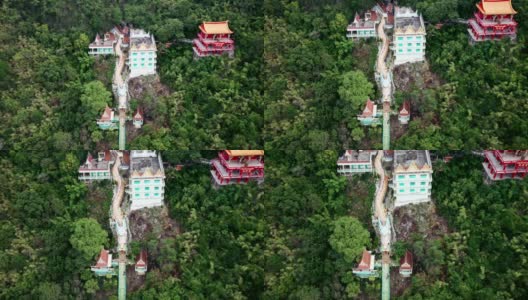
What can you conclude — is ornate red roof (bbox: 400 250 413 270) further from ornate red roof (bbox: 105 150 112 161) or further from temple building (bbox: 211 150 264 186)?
ornate red roof (bbox: 105 150 112 161)

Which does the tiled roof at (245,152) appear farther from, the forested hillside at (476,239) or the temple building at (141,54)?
the forested hillside at (476,239)

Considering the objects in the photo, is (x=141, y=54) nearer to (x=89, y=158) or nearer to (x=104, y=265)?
(x=89, y=158)

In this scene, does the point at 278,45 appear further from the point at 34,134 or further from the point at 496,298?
the point at 496,298

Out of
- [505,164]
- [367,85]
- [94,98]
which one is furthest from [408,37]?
[94,98]

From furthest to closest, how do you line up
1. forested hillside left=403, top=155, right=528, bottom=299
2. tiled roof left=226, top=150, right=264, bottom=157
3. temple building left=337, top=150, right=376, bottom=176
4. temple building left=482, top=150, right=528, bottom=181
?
tiled roof left=226, top=150, right=264, bottom=157 < temple building left=337, top=150, right=376, bottom=176 < temple building left=482, top=150, right=528, bottom=181 < forested hillside left=403, top=155, right=528, bottom=299

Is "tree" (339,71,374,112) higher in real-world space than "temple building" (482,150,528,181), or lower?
higher

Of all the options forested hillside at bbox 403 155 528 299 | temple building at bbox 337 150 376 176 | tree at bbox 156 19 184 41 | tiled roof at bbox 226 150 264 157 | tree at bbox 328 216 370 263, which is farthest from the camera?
tree at bbox 156 19 184 41

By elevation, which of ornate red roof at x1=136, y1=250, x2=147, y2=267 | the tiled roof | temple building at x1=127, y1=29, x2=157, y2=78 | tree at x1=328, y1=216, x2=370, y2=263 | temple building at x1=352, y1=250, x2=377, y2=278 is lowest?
temple building at x1=352, y1=250, x2=377, y2=278

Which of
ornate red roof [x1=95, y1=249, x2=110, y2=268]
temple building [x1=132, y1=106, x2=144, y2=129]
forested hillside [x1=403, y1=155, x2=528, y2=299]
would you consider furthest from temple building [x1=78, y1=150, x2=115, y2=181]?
forested hillside [x1=403, y1=155, x2=528, y2=299]

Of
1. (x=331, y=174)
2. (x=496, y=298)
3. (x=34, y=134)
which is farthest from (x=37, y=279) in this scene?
(x=496, y=298)
